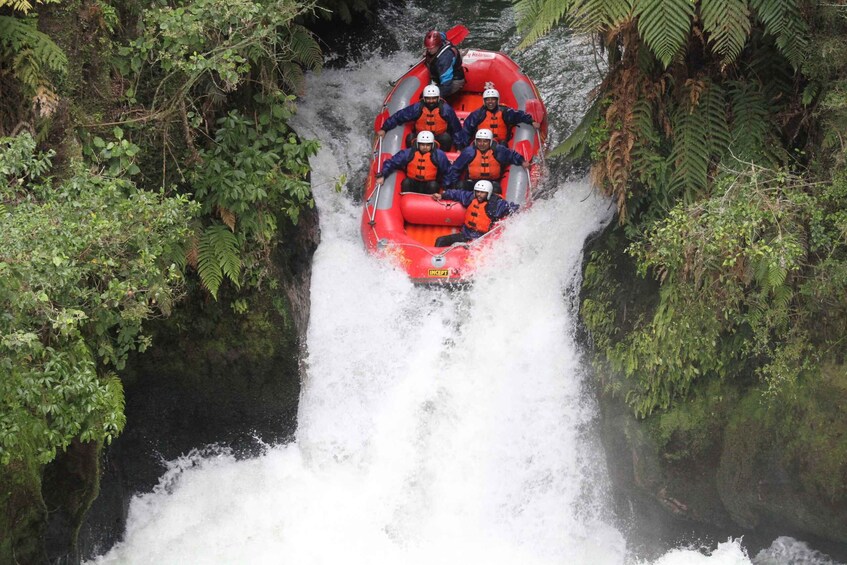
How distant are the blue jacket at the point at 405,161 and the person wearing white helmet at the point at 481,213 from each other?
63 centimetres

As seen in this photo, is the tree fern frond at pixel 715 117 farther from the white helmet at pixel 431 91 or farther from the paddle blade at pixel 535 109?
the white helmet at pixel 431 91

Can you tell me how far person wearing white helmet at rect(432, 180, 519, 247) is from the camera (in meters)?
10.3

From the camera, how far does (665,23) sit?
7512 millimetres

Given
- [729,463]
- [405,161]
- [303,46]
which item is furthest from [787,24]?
[303,46]

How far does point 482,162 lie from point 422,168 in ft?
2.19

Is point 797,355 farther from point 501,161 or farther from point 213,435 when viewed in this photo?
point 213,435

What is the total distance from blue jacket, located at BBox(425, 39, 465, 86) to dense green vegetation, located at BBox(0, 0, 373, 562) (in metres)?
1.99

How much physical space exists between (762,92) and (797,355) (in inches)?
88.2

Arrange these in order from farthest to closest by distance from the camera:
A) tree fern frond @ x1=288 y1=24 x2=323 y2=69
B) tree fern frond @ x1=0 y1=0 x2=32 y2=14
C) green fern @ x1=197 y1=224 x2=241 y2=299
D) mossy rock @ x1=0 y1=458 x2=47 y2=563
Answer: tree fern frond @ x1=288 y1=24 x2=323 y2=69 < green fern @ x1=197 y1=224 x2=241 y2=299 < tree fern frond @ x1=0 y1=0 x2=32 y2=14 < mossy rock @ x1=0 y1=458 x2=47 y2=563

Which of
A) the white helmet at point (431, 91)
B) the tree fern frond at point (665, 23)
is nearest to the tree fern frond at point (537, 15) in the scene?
the tree fern frond at point (665, 23)

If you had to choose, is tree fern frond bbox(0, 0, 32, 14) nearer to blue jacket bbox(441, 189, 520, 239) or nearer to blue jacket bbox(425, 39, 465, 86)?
blue jacket bbox(441, 189, 520, 239)

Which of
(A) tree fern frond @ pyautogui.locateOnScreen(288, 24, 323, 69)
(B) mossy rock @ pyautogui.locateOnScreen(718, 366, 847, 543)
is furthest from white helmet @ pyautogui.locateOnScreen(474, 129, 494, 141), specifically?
(B) mossy rock @ pyautogui.locateOnScreen(718, 366, 847, 543)

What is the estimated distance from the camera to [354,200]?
36.3 feet

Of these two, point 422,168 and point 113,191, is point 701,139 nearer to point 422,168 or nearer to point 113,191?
point 422,168
